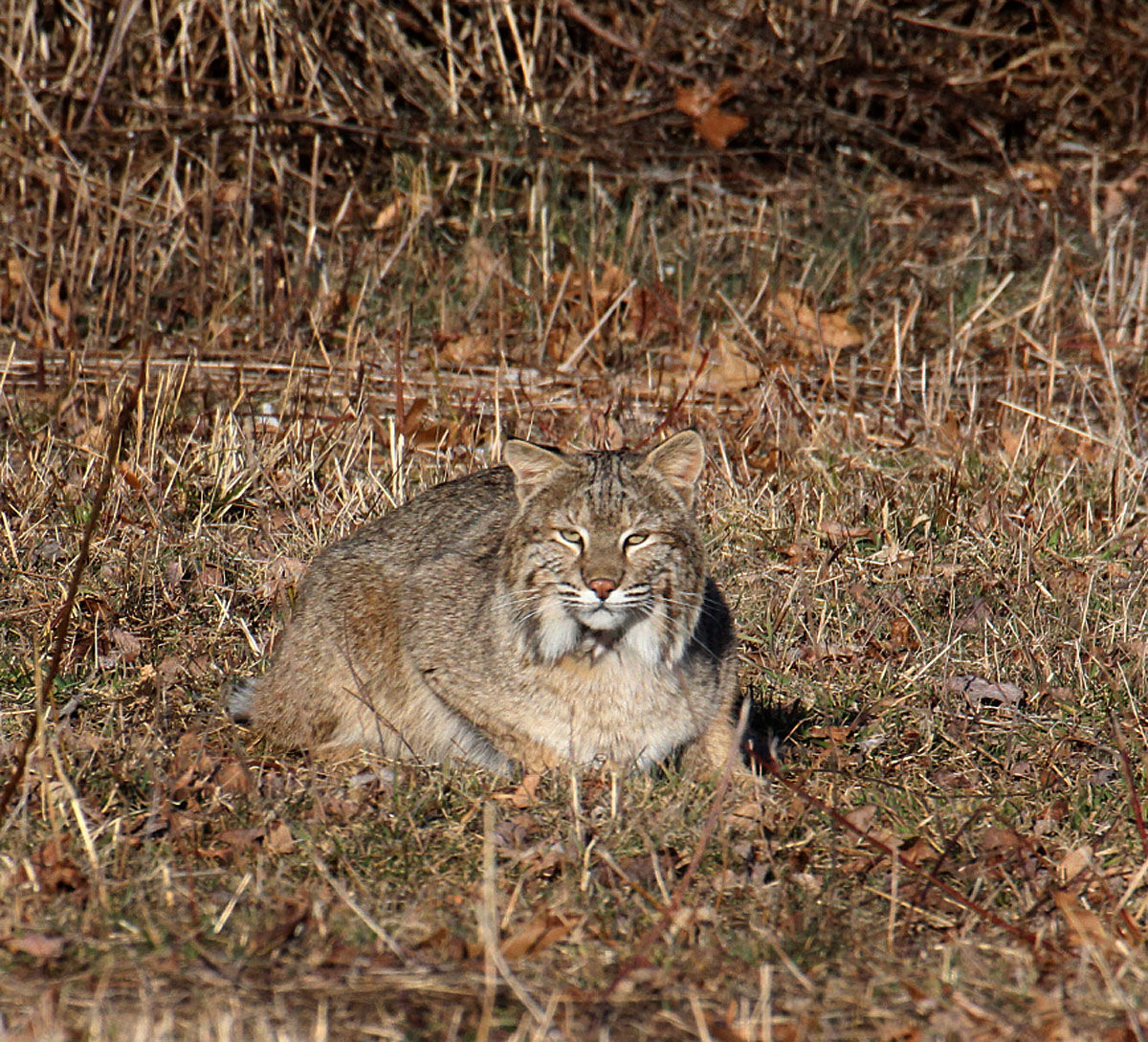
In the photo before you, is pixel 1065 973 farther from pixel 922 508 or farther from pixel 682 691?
pixel 922 508

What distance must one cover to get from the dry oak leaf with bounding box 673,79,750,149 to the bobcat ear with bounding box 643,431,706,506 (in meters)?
6.23

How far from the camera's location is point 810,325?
916cm

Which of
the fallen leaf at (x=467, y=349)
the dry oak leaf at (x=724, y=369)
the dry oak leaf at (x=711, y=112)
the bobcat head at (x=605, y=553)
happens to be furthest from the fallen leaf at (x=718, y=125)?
the bobcat head at (x=605, y=553)

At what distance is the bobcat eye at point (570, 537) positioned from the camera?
4871 millimetres

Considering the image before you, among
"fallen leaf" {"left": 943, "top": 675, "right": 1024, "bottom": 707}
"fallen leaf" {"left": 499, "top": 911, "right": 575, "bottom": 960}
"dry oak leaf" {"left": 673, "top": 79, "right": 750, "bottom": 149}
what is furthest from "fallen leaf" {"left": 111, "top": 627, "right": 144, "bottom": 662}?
"dry oak leaf" {"left": 673, "top": 79, "right": 750, "bottom": 149}

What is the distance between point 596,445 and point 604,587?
3.04 metres

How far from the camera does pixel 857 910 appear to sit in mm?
4219

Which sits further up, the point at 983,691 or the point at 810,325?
the point at 810,325

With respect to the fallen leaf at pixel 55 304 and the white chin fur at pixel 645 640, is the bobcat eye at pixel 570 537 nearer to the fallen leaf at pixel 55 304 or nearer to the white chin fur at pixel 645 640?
the white chin fur at pixel 645 640

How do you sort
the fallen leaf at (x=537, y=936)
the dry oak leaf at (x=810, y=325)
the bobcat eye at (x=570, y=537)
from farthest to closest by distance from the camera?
the dry oak leaf at (x=810, y=325), the bobcat eye at (x=570, y=537), the fallen leaf at (x=537, y=936)

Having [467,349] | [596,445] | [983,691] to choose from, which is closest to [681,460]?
[983,691]

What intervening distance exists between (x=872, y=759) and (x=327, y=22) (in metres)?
6.98

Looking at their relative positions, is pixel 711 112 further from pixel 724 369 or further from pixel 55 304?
pixel 55 304

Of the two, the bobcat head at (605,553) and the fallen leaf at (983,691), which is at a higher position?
the bobcat head at (605,553)
